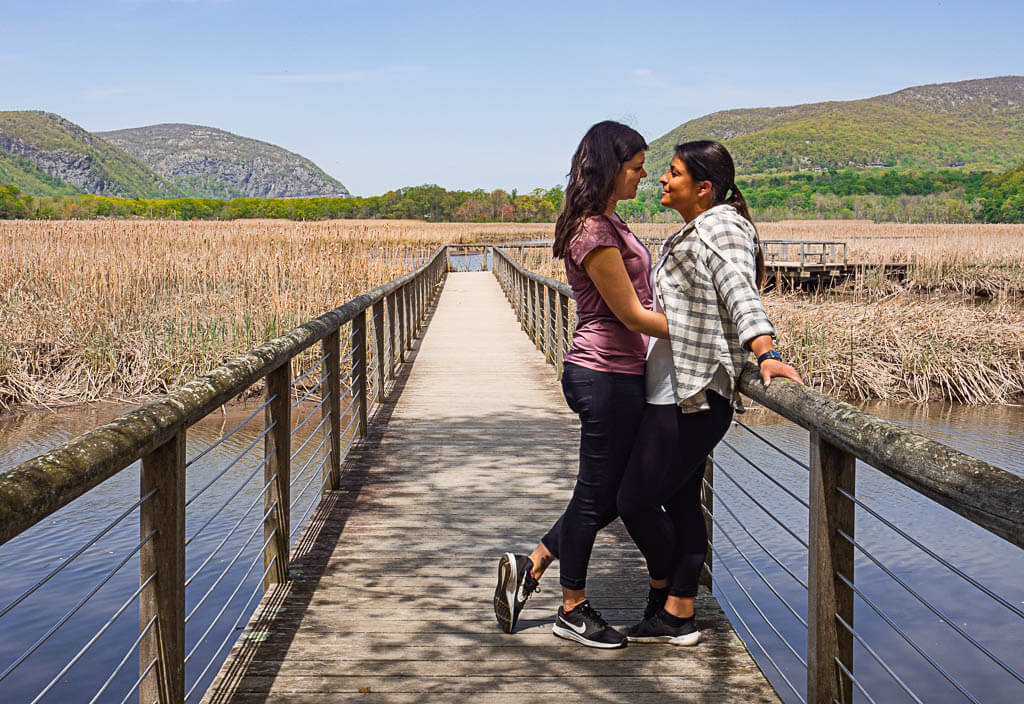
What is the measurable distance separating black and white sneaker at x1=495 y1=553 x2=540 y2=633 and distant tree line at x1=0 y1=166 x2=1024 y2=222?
6470cm

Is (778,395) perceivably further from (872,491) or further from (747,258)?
(872,491)

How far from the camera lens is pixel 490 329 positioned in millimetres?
14430

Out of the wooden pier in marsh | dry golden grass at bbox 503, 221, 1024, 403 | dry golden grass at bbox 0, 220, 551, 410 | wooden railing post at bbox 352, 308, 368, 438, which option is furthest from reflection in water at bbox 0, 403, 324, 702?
dry golden grass at bbox 503, 221, 1024, 403

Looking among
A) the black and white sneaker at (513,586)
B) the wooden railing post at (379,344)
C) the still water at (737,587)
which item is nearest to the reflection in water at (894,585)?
the still water at (737,587)

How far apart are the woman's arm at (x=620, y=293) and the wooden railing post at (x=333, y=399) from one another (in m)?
2.27

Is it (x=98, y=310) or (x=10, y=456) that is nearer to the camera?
(x=10, y=456)

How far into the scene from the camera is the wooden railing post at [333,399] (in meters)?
4.98

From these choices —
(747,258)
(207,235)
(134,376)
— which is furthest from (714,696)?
(207,235)

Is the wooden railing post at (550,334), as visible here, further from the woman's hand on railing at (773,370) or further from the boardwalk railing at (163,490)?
the woman's hand on railing at (773,370)

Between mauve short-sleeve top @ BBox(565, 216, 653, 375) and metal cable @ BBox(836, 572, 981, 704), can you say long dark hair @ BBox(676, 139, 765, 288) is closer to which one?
mauve short-sleeve top @ BBox(565, 216, 653, 375)

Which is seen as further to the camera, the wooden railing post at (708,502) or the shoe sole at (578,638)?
the wooden railing post at (708,502)

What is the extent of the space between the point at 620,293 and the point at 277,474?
5.40 feet

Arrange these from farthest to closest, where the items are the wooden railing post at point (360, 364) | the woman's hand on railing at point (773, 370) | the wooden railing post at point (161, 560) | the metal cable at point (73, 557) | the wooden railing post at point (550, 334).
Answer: the wooden railing post at point (550, 334)
the wooden railing post at point (360, 364)
the woman's hand on railing at point (773, 370)
the wooden railing post at point (161, 560)
the metal cable at point (73, 557)

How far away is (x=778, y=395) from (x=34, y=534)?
Answer: 529cm
